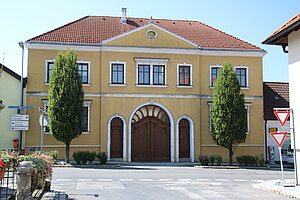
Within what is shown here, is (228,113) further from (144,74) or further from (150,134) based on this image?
(144,74)

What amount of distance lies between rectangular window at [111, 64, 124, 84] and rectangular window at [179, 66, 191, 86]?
414cm

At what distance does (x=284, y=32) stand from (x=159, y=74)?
1417 centimetres

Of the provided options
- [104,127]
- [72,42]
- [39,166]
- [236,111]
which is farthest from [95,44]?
[39,166]

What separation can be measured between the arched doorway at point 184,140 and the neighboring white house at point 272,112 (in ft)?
19.0

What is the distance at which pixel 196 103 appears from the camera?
92.8ft

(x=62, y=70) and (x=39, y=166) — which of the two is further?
(x=62, y=70)

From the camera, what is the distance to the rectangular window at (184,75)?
28.4 m

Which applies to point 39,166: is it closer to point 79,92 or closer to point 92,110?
point 79,92

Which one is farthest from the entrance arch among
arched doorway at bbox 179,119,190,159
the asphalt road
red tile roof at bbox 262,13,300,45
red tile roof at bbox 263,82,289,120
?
red tile roof at bbox 262,13,300,45

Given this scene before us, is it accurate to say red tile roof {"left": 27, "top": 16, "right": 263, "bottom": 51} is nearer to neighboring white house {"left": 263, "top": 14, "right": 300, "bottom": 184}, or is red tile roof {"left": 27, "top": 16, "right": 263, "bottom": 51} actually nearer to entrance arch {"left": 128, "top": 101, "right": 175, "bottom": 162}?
entrance arch {"left": 128, "top": 101, "right": 175, "bottom": 162}

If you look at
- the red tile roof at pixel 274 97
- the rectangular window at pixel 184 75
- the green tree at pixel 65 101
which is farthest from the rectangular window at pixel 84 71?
the red tile roof at pixel 274 97

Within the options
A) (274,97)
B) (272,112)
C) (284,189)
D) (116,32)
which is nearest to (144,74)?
(116,32)

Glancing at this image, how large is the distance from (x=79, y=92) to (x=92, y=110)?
2848 millimetres

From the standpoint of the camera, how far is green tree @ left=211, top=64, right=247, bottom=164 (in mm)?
25734
